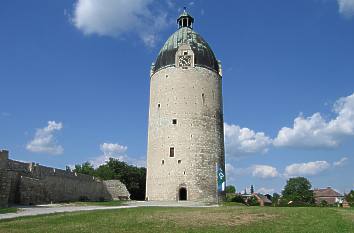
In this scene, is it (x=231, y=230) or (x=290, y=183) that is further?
(x=290, y=183)

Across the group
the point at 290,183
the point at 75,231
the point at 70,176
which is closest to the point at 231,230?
the point at 75,231

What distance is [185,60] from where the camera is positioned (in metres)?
41.0

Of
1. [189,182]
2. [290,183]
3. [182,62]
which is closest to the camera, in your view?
[189,182]

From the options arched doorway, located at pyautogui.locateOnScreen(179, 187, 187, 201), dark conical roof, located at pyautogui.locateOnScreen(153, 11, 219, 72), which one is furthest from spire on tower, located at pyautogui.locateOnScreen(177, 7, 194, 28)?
arched doorway, located at pyautogui.locateOnScreen(179, 187, 187, 201)

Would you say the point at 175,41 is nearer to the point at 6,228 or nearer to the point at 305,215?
the point at 305,215

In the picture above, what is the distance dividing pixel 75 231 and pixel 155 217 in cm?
490

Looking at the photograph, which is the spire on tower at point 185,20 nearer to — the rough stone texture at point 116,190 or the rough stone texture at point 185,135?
the rough stone texture at point 185,135

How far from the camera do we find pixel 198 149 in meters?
38.4

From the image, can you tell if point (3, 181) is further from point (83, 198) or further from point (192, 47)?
point (192, 47)

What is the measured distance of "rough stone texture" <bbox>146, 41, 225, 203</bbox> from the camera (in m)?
38.0

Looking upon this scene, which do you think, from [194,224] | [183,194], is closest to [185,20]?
[183,194]

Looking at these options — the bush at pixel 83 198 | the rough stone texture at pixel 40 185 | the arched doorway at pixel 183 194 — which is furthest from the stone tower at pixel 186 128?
the rough stone texture at pixel 40 185

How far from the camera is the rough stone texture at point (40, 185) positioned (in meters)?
23.7

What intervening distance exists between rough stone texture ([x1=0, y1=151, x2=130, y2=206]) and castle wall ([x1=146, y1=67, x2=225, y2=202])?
636cm
